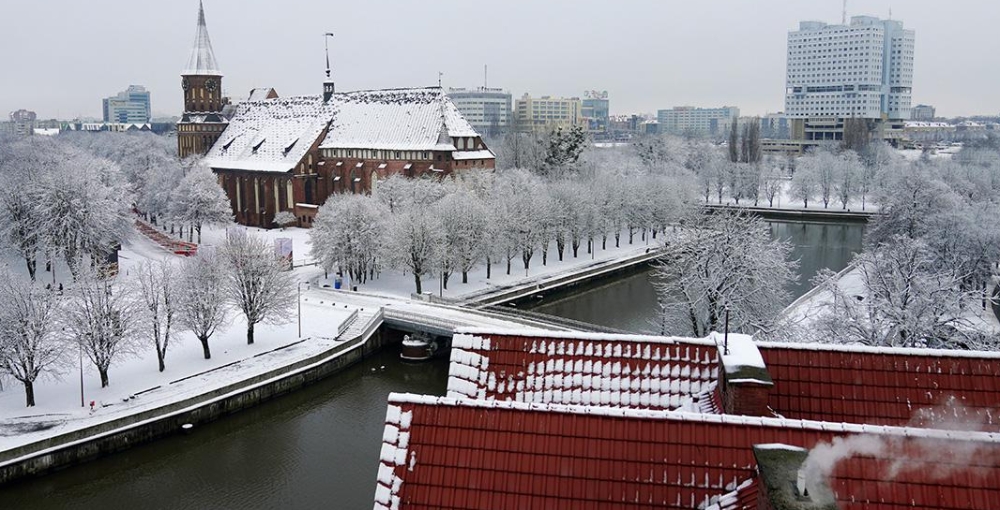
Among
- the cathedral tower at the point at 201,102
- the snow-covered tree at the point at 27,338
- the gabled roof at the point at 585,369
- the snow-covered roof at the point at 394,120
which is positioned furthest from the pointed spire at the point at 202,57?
the gabled roof at the point at 585,369

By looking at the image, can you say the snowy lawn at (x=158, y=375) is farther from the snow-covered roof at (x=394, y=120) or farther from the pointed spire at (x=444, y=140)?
the snow-covered roof at (x=394, y=120)

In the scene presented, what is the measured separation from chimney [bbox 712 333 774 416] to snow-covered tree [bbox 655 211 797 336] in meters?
18.3

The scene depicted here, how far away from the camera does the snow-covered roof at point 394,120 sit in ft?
224

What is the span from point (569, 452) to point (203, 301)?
2657cm

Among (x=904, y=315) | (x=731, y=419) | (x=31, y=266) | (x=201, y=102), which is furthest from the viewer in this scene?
(x=201, y=102)

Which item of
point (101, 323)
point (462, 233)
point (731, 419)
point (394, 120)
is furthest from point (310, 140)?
point (731, 419)

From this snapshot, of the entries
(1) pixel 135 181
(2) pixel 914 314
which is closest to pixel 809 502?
(2) pixel 914 314

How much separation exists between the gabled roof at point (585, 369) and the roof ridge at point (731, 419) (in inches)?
123

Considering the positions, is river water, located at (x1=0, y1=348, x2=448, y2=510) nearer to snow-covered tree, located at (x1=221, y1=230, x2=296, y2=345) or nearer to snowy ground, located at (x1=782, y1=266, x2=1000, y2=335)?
snow-covered tree, located at (x1=221, y1=230, x2=296, y2=345)

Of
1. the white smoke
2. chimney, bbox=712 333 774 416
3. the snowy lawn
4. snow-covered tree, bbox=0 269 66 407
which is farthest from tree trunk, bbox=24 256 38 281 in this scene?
the white smoke

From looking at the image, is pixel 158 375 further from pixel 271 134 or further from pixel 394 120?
pixel 271 134

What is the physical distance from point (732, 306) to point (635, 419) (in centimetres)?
2238

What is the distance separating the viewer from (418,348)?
38.2m

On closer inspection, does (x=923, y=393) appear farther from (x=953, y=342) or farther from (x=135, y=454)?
(x=135, y=454)
